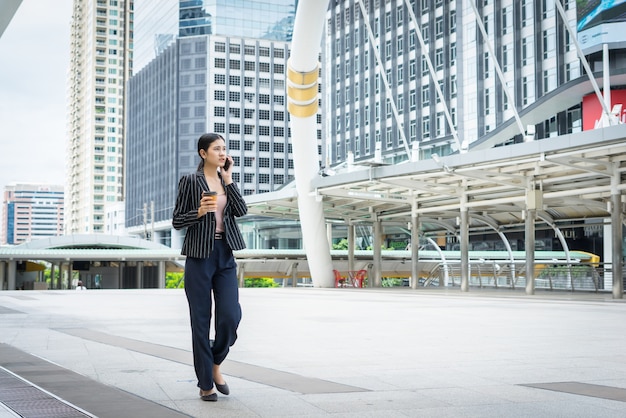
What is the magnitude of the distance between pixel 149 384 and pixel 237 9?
131 meters

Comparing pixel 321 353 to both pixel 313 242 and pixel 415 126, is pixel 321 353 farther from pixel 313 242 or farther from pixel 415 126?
pixel 415 126

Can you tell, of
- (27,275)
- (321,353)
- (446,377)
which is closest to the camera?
(446,377)

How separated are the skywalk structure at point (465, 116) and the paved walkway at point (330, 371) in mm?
14324

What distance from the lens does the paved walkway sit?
16.9 ft

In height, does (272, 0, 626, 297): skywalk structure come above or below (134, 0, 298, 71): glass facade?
below

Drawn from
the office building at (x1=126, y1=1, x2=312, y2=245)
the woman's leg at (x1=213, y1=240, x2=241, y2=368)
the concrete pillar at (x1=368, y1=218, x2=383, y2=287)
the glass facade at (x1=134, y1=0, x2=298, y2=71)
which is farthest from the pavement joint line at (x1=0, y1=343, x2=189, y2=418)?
the glass facade at (x1=134, y1=0, x2=298, y2=71)

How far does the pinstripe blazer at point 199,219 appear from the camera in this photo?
5516 mm

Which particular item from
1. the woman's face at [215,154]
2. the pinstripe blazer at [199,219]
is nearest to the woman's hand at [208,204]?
the pinstripe blazer at [199,219]

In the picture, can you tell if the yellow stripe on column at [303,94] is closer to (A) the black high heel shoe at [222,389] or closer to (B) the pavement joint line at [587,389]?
(B) the pavement joint line at [587,389]

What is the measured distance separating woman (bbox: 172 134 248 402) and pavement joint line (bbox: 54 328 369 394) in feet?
2.52

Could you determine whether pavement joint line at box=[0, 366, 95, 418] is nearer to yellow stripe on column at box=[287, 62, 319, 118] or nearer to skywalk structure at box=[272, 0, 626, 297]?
skywalk structure at box=[272, 0, 626, 297]

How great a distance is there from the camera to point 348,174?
1334 inches

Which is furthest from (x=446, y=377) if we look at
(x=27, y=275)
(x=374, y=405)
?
(x=27, y=275)

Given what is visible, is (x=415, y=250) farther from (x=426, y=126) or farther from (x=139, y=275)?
(x=426, y=126)
